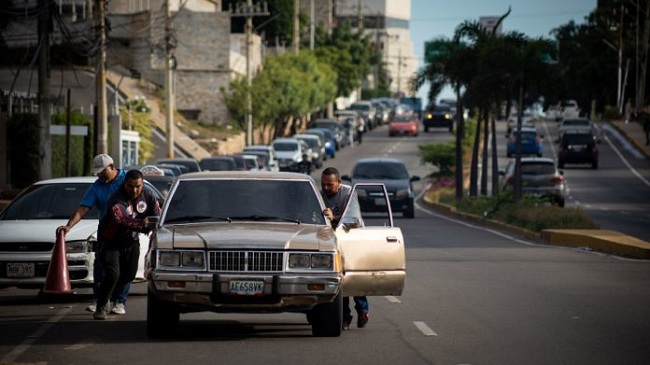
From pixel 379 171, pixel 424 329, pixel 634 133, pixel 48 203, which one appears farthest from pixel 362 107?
pixel 424 329

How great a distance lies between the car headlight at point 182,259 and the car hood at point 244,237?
7cm

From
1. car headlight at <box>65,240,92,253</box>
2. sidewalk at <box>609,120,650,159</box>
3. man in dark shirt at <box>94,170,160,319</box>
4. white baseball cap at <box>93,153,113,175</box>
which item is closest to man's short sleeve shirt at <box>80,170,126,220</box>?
white baseball cap at <box>93,153,113,175</box>

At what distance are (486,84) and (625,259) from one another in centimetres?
2436

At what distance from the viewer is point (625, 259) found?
29.3 metres

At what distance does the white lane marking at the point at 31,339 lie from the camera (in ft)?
45.0

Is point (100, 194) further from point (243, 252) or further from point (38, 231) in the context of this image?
point (243, 252)

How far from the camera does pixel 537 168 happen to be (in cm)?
5188

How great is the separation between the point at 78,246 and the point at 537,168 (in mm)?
34223

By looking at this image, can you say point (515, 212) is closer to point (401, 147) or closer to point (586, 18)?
point (401, 147)

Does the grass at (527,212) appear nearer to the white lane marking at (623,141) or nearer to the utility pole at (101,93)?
the utility pole at (101,93)

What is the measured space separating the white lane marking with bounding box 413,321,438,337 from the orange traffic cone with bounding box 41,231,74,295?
13.7ft

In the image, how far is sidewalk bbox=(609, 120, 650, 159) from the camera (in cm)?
9834

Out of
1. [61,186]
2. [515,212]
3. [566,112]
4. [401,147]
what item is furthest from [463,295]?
[566,112]

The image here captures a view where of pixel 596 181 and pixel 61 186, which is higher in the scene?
pixel 61 186
